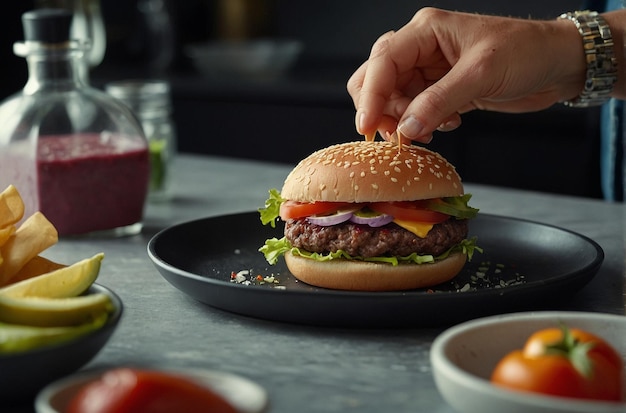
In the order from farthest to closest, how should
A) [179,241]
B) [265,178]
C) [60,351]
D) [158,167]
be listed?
[265,178]
[158,167]
[179,241]
[60,351]

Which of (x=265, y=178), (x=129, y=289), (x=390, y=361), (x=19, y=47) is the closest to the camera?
(x=390, y=361)

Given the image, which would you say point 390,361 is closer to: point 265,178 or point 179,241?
point 179,241

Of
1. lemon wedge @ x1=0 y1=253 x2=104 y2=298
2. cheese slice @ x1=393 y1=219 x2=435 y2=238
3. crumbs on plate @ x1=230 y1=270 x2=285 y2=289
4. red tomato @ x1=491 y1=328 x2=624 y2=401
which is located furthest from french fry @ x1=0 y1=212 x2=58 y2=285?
red tomato @ x1=491 y1=328 x2=624 y2=401

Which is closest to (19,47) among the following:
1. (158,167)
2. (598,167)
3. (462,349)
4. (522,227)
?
(158,167)

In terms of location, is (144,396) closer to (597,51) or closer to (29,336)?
(29,336)

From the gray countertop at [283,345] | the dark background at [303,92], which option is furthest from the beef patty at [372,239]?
the dark background at [303,92]

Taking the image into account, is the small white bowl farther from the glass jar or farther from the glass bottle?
the glass jar
